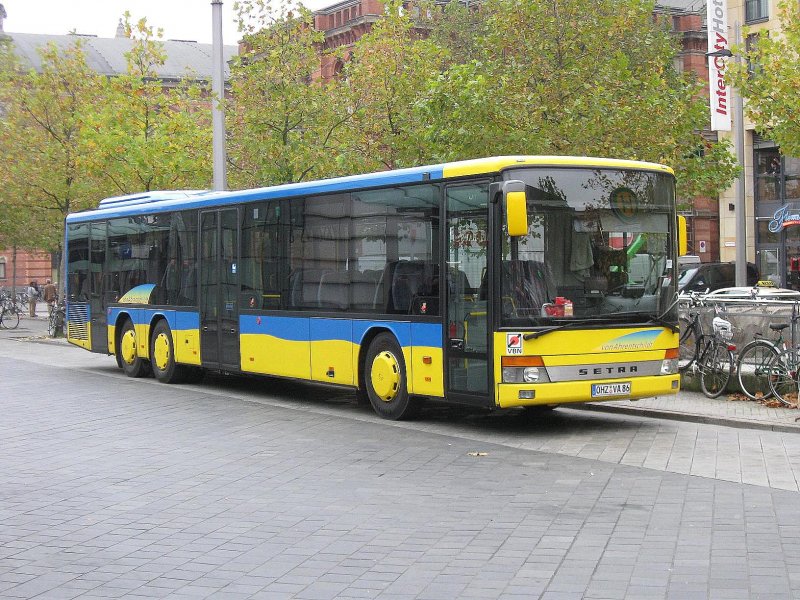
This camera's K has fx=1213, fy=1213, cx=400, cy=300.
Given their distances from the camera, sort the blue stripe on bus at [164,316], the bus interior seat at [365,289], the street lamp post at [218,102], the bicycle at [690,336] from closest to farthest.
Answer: the bus interior seat at [365,289] → the bicycle at [690,336] → the blue stripe on bus at [164,316] → the street lamp post at [218,102]

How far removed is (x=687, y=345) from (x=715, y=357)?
717 millimetres

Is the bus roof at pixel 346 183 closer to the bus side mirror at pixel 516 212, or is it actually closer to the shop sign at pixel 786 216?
the bus side mirror at pixel 516 212

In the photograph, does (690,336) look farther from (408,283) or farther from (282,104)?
(282,104)

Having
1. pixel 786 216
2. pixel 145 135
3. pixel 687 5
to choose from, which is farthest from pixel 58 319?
pixel 687 5

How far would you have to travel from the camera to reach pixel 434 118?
2198 centimetres

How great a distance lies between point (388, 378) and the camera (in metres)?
14.4

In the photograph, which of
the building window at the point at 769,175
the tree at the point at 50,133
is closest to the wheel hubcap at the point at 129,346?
the tree at the point at 50,133

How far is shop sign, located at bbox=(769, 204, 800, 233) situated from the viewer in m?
46.3

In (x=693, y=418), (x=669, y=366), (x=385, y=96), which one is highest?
(x=385, y=96)

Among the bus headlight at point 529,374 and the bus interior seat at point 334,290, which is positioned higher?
the bus interior seat at point 334,290

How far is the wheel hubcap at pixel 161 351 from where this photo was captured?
66.4 ft

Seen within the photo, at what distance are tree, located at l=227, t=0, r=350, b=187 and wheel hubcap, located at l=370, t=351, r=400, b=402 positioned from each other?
1184cm

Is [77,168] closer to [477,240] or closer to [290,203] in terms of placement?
[290,203]

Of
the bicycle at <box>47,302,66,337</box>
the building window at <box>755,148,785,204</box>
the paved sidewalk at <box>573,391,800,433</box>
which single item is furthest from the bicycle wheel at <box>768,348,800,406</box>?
the building window at <box>755,148,785,204</box>
